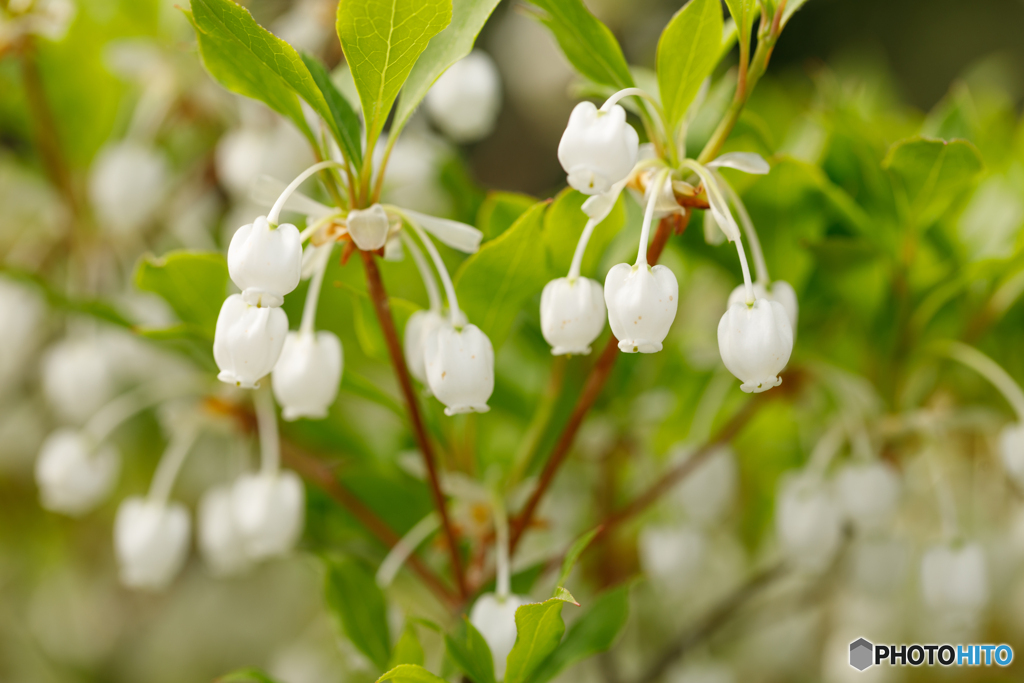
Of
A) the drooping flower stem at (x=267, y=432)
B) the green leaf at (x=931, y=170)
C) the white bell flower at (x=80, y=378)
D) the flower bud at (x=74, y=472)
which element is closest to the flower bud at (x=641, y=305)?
the green leaf at (x=931, y=170)

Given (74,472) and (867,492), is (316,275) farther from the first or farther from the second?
(867,492)

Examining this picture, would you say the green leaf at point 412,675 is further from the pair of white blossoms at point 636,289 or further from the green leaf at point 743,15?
the green leaf at point 743,15

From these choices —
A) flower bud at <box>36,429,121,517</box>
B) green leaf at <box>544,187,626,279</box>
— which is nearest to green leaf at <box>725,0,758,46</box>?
green leaf at <box>544,187,626,279</box>

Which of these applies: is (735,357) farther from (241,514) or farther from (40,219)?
(40,219)

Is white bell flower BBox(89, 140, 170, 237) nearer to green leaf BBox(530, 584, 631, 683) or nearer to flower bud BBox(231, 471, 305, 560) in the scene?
flower bud BBox(231, 471, 305, 560)

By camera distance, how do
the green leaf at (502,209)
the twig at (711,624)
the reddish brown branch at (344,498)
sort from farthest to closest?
the twig at (711,624), the reddish brown branch at (344,498), the green leaf at (502,209)

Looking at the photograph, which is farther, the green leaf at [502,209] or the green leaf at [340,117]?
the green leaf at [502,209]
